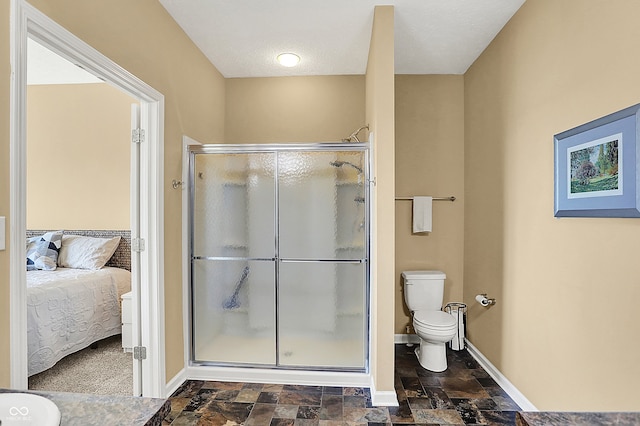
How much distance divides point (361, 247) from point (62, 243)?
3.29 metres

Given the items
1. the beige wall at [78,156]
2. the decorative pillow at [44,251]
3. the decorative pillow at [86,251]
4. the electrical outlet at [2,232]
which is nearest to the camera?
the electrical outlet at [2,232]

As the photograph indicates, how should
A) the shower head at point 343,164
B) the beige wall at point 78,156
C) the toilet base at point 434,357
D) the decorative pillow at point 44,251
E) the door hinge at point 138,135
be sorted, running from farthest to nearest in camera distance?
1. the beige wall at point 78,156
2. the decorative pillow at point 44,251
3. the toilet base at point 434,357
4. the shower head at point 343,164
5. the door hinge at point 138,135

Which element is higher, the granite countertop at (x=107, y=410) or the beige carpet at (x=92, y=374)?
the granite countertop at (x=107, y=410)

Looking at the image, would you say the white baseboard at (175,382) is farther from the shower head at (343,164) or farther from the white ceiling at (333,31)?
the white ceiling at (333,31)

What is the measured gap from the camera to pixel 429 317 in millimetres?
2764

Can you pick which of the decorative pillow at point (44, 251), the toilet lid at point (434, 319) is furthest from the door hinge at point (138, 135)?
the toilet lid at point (434, 319)

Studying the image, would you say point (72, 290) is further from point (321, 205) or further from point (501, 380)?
point (501, 380)

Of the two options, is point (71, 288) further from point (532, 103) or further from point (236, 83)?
point (532, 103)

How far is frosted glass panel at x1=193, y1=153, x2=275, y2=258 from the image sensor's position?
2670 mm

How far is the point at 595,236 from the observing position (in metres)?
1.59

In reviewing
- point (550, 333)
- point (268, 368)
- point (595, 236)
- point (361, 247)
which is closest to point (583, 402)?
point (550, 333)

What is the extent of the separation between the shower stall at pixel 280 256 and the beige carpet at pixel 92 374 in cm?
60

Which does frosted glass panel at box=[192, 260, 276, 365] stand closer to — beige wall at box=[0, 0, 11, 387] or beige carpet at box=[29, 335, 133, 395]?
beige carpet at box=[29, 335, 133, 395]

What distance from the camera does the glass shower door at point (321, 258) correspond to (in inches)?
103
